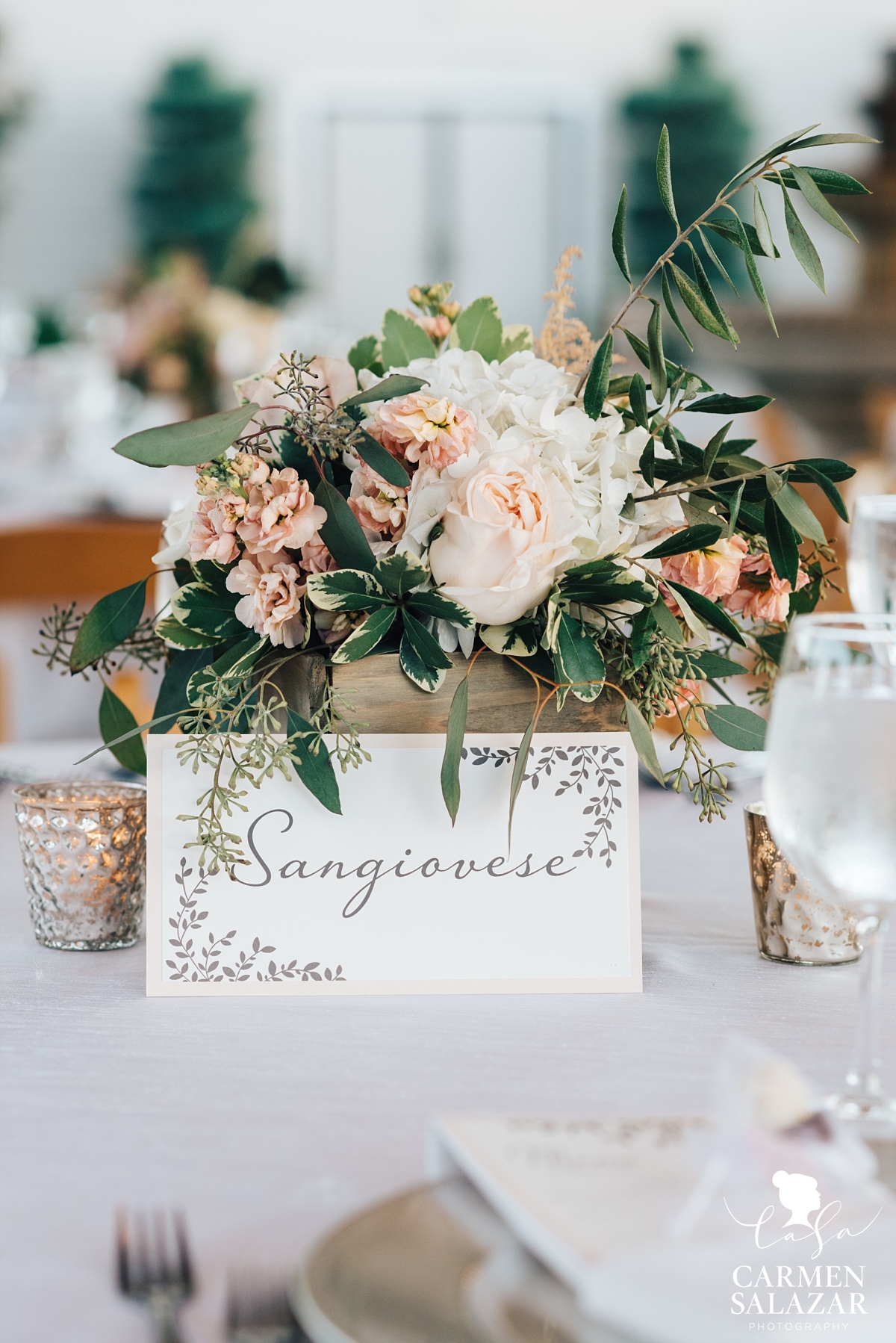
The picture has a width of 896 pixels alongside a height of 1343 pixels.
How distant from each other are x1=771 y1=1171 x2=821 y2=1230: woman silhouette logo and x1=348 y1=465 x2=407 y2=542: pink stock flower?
1.39 ft

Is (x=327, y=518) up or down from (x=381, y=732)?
up

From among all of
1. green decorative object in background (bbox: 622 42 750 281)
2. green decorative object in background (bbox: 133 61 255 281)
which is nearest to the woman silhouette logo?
green decorative object in background (bbox: 622 42 750 281)

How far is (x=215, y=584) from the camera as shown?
0.76 meters

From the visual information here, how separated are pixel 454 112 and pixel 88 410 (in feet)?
21.3

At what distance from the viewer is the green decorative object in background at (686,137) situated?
8109mm

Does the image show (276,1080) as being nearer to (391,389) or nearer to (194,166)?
(391,389)

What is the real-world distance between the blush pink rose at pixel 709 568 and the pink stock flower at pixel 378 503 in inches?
6.1

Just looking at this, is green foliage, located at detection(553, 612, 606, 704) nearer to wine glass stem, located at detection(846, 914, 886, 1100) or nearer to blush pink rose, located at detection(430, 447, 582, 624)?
blush pink rose, located at detection(430, 447, 582, 624)

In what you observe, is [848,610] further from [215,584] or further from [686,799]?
[215,584]

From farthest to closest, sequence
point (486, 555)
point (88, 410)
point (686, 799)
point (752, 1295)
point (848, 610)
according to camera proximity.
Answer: point (88, 410) → point (848, 610) → point (686, 799) → point (486, 555) → point (752, 1295)

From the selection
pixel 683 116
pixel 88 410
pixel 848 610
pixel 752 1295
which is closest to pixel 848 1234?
pixel 752 1295

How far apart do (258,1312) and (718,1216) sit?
0.47ft

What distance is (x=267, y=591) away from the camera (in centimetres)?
71

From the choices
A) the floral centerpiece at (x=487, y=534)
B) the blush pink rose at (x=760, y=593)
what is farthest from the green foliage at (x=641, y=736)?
the blush pink rose at (x=760, y=593)
